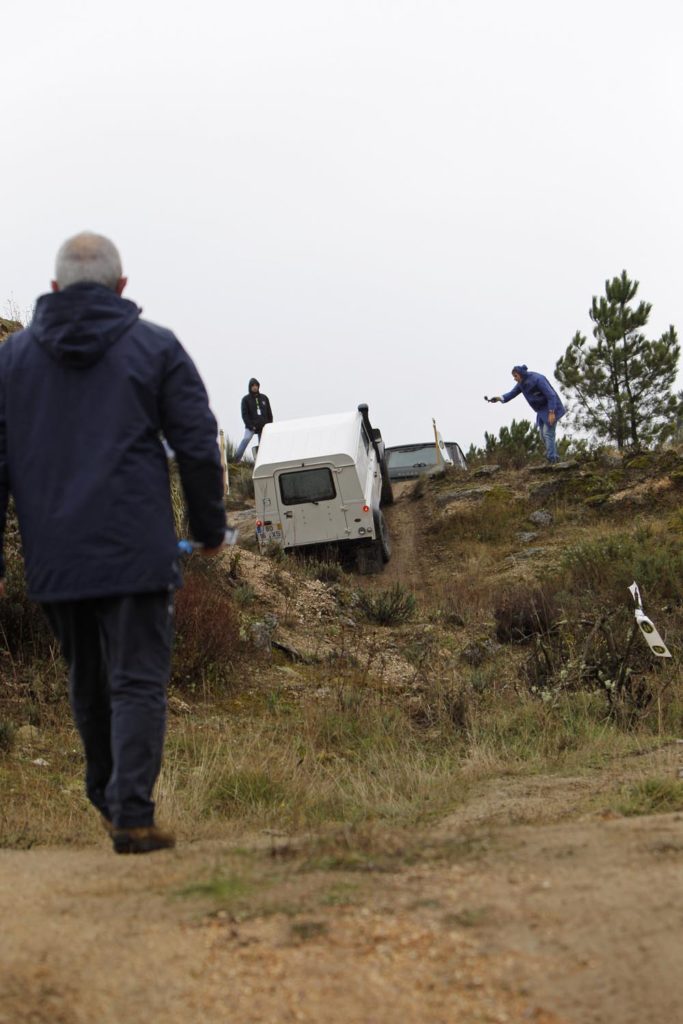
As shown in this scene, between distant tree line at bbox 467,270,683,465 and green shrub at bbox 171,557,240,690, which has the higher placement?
distant tree line at bbox 467,270,683,465

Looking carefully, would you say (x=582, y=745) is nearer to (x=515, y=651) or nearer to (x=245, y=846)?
(x=245, y=846)

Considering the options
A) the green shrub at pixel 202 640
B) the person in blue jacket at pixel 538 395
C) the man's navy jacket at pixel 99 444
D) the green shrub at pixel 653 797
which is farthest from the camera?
the person in blue jacket at pixel 538 395

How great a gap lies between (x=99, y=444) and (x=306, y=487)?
47.2ft

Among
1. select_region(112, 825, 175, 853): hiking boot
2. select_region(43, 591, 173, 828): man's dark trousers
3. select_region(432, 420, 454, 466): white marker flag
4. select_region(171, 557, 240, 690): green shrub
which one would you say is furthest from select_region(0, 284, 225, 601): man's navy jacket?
select_region(432, 420, 454, 466): white marker flag

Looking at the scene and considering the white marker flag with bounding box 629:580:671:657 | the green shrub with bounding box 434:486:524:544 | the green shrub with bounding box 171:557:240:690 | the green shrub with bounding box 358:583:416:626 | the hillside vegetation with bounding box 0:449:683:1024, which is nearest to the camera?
the hillside vegetation with bounding box 0:449:683:1024

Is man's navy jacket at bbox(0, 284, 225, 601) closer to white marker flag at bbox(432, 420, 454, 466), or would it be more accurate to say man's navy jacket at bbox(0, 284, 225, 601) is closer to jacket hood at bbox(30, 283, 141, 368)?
jacket hood at bbox(30, 283, 141, 368)

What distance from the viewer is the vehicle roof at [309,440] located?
1783cm

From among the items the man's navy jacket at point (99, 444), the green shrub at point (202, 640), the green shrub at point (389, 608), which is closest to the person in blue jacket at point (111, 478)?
the man's navy jacket at point (99, 444)

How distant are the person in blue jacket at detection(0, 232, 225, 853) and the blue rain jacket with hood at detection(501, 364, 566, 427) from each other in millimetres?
16460

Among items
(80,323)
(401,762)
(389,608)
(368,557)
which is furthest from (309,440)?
(80,323)

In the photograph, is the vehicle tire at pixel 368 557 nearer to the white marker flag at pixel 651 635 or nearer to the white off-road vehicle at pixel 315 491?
the white off-road vehicle at pixel 315 491

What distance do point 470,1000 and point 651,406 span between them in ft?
89.1

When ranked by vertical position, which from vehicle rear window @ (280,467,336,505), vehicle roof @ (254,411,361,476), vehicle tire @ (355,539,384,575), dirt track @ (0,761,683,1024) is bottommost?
dirt track @ (0,761,683,1024)

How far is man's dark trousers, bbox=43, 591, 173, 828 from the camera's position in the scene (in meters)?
3.55
